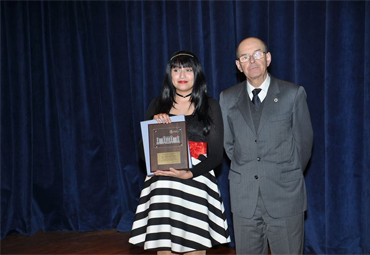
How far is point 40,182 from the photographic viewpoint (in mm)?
4234

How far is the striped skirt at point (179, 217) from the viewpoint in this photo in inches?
86.5

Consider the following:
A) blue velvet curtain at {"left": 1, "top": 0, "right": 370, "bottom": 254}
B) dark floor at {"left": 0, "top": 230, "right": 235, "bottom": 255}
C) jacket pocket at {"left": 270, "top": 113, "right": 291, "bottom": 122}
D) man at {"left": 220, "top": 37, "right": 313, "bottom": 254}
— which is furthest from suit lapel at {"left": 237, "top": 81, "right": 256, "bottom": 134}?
dark floor at {"left": 0, "top": 230, "right": 235, "bottom": 255}

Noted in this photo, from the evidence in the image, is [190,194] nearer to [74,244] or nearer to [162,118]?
[162,118]

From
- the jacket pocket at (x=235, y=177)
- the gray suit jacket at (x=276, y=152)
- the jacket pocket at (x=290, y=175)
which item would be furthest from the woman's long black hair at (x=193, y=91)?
the jacket pocket at (x=290, y=175)

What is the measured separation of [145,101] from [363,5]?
2194 mm

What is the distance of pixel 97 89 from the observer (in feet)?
13.3

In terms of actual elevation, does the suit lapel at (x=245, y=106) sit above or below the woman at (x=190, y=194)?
above

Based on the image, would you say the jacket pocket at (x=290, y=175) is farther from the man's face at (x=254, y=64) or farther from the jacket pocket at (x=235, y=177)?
the man's face at (x=254, y=64)

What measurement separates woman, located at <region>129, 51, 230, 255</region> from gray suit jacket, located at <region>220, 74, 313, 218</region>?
0.61 feet

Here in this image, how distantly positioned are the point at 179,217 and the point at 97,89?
229 centimetres

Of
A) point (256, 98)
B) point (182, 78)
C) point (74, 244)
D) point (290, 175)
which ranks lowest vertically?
point (74, 244)

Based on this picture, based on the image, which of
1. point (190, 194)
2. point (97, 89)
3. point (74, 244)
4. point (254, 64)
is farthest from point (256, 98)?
point (74, 244)

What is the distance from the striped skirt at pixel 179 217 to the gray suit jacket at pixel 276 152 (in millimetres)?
224

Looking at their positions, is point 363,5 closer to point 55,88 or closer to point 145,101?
point 145,101
